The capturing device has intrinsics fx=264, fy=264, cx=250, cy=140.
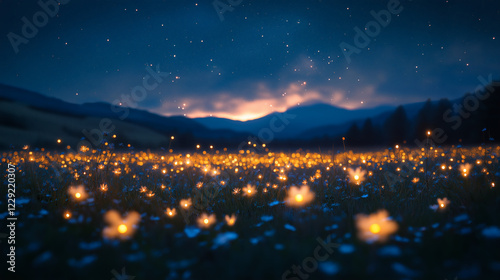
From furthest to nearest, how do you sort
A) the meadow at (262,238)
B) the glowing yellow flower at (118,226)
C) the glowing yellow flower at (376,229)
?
the glowing yellow flower at (118,226) < the glowing yellow flower at (376,229) < the meadow at (262,238)

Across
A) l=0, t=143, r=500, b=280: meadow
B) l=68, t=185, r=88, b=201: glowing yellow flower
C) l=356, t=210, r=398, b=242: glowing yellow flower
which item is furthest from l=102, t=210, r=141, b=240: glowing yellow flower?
l=356, t=210, r=398, b=242: glowing yellow flower

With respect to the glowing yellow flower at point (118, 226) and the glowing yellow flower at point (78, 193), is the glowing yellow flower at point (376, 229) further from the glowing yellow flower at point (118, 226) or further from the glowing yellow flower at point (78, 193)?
the glowing yellow flower at point (78, 193)

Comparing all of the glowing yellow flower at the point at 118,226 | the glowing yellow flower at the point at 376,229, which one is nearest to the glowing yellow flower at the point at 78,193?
the glowing yellow flower at the point at 118,226

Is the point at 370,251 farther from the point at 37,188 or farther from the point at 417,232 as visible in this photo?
the point at 37,188

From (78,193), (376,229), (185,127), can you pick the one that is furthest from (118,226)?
(185,127)

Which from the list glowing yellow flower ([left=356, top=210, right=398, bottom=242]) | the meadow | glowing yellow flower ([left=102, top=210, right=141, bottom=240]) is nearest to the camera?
the meadow

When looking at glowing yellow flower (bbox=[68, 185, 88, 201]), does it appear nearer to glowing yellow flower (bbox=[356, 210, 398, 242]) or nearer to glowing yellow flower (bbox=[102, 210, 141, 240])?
glowing yellow flower (bbox=[102, 210, 141, 240])

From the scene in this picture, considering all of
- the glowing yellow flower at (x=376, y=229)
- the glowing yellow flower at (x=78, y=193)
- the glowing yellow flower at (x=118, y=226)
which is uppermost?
the glowing yellow flower at (x=78, y=193)

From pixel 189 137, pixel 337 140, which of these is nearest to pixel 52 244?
pixel 189 137
